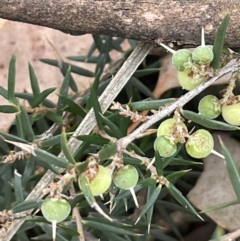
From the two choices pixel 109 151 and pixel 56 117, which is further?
pixel 56 117

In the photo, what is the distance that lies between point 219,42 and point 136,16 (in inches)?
4.7

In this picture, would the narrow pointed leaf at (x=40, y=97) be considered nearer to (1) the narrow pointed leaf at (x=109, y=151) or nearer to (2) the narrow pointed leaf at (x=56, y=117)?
(2) the narrow pointed leaf at (x=56, y=117)

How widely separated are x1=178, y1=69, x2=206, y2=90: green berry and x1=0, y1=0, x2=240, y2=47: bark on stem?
0.08 m

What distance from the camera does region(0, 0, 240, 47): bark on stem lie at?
1.77 ft

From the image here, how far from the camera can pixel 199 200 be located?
79 centimetres

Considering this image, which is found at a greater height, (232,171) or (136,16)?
(136,16)

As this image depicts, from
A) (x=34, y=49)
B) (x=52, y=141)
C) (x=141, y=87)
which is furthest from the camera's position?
(x=34, y=49)

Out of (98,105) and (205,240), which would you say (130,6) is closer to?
(98,105)

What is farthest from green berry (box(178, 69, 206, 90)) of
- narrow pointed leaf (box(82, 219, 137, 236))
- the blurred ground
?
the blurred ground

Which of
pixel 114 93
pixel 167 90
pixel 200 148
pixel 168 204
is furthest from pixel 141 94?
pixel 200 148

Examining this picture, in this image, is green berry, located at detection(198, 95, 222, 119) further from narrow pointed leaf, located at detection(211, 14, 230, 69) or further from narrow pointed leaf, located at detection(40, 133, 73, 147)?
narrow pointed leaf, located at detection(40, 133, 73, 147)

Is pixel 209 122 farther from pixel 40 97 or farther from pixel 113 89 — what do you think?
pixel 40 97

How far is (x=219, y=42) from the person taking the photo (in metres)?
0.48

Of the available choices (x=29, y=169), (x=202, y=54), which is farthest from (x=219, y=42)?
(x=29, y=169)
